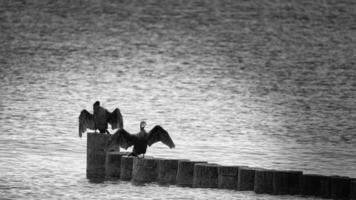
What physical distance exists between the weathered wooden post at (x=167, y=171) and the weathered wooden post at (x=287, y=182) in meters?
2.54

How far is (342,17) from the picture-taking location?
93812mm

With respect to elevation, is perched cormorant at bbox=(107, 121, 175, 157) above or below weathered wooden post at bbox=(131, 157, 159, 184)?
above

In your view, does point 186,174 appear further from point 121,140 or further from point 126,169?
point 121,140

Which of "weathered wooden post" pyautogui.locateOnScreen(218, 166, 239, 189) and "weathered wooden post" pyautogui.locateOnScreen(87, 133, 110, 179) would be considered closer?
"weathered wooden post" pyautogui.locateOnScreen(218, 166, 239, 189)

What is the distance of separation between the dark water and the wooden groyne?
0.28 meters

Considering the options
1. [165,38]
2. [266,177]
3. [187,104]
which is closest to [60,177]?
[266,177]

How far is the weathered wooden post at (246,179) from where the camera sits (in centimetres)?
2723

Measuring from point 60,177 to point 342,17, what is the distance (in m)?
65.6

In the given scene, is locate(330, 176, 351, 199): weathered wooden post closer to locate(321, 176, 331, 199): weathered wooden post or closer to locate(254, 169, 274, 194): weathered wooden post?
locate(321, 176, 331, 199): weathered wooden post

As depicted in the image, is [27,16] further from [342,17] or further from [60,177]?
[60,177]

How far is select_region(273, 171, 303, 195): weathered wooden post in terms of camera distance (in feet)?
88.1

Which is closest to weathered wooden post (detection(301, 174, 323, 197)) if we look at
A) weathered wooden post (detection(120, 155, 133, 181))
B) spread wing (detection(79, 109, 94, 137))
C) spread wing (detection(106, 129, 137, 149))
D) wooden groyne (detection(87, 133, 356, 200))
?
wooden groyne (detection(87, 133, 356, 200))

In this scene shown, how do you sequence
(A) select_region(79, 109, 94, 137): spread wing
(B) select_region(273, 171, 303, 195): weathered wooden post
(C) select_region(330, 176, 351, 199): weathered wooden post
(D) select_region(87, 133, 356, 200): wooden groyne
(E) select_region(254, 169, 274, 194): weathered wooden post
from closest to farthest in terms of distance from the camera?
1. (C) select_region(330, 176, 351, 199): weathered wooden post
2. (D) select_region(87, 133, 356, 200): wooden groyne
3. (B) select_region(273, 171, 303, 195): weathered wooden post
4. (E) select_region(254, 169, 274, 194): weathered wooden post
5. (A) select_region(79, 109, 94, 137): spread wing

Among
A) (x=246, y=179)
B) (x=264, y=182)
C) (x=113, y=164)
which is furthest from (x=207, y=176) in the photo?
(x=113, y=164)
